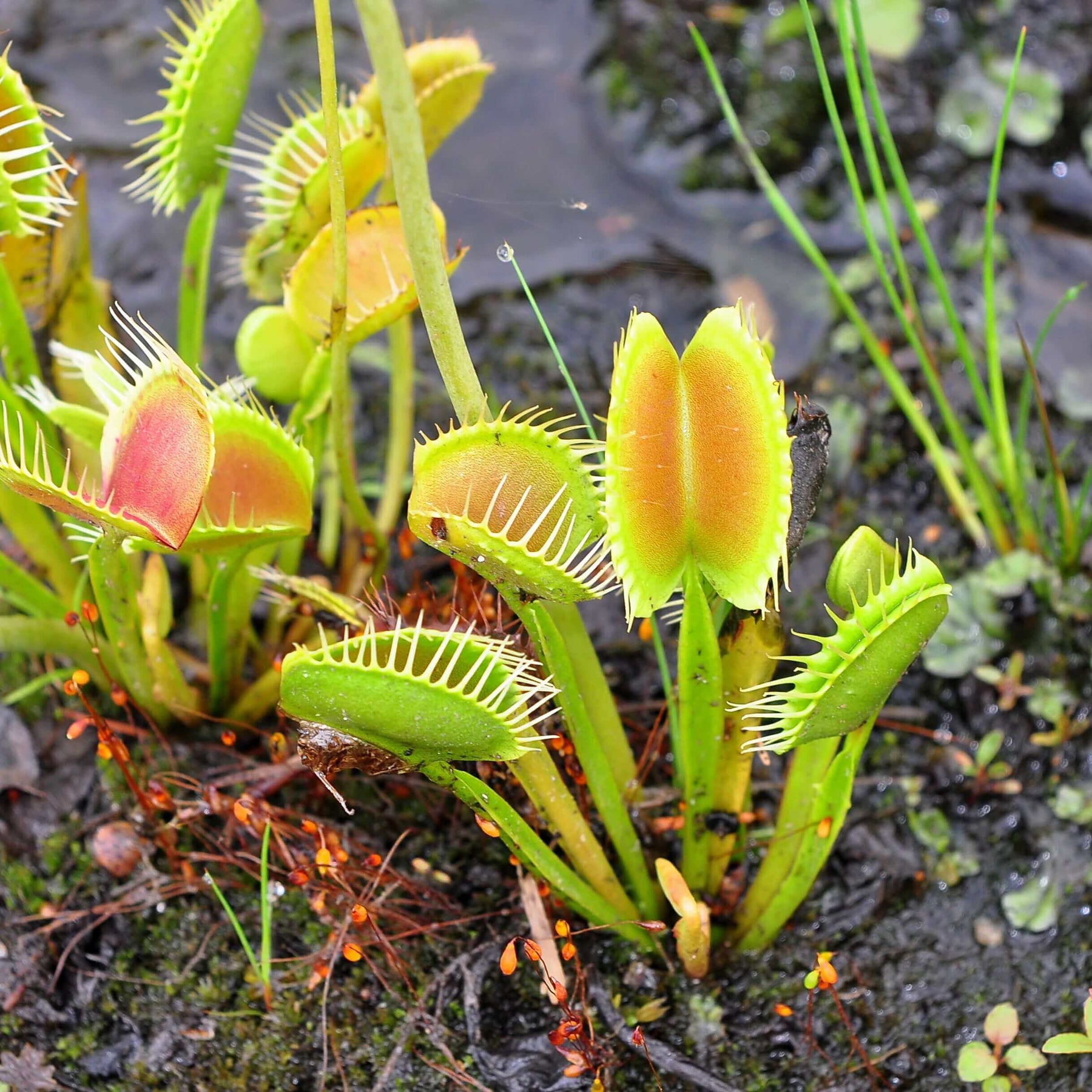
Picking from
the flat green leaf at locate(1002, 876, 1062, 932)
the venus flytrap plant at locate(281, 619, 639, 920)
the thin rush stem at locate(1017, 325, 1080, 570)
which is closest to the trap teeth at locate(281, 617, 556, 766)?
the venus flytrap plant at locate(281, 619, 639, 920)

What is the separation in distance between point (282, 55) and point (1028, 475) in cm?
271

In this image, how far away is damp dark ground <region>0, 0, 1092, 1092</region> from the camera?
80.4 inches

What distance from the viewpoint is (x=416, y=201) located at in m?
1.36

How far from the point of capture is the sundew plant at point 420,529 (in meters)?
1.44

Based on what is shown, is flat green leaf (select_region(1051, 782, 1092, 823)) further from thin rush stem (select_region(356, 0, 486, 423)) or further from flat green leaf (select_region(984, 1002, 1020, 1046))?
thin rush stem (select_region(356, 0, 486, 423))

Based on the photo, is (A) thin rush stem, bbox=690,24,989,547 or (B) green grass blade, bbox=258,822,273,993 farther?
(A) thin rush stem, bbox=690,24,989,547

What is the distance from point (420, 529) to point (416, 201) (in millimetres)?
421

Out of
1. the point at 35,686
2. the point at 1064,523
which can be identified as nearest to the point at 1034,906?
the point at 1064,523

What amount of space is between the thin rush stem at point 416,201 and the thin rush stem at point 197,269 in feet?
2.93

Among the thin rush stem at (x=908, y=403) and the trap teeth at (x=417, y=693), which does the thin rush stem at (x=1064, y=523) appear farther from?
the trap teeth at (x=417, y=693)

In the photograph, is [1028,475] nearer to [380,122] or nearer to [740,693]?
[740,693]

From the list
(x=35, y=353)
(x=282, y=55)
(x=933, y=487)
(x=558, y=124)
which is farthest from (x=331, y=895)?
(x=282, y=55)

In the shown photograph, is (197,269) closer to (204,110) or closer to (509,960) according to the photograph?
(204,110)

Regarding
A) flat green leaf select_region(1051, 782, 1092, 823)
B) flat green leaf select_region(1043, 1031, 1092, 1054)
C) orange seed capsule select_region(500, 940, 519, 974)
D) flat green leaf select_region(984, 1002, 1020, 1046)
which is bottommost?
flat green leaf select_region(984, 1002, 1020, 1046)
